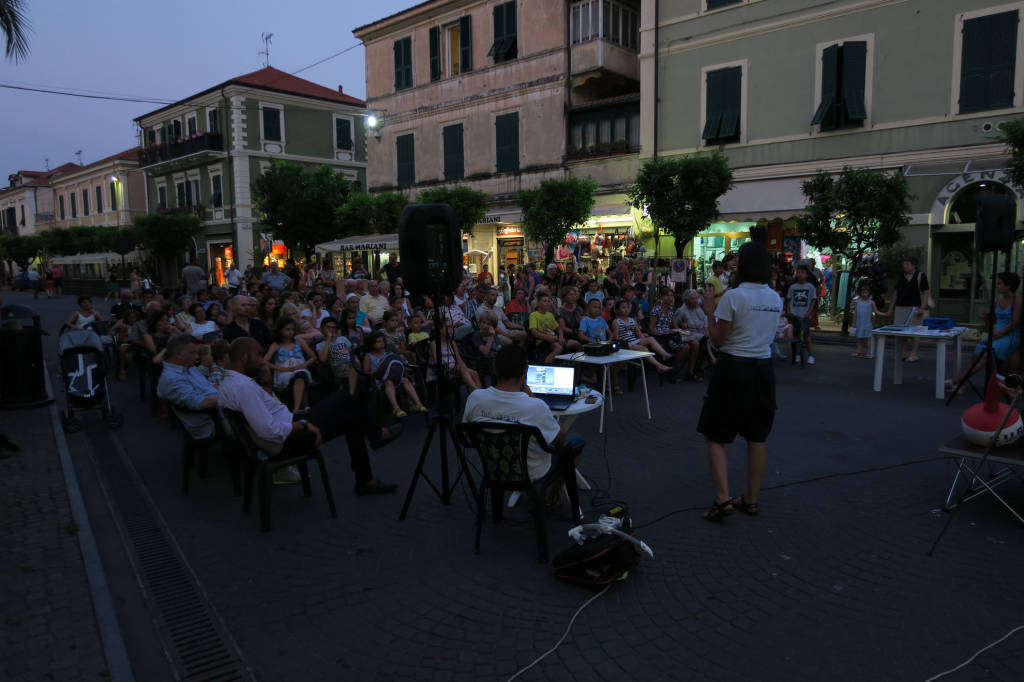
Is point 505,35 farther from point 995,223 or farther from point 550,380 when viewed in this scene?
point 550,380

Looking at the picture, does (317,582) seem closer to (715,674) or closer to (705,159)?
(715,674)

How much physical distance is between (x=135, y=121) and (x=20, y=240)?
48.1 feet

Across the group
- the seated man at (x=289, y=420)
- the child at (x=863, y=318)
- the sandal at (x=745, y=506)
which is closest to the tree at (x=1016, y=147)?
the child at (x=863, y=318)

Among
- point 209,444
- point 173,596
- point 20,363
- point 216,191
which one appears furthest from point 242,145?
point 173,596

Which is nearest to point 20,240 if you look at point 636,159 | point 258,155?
point 258,155

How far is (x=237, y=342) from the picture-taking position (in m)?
4.75

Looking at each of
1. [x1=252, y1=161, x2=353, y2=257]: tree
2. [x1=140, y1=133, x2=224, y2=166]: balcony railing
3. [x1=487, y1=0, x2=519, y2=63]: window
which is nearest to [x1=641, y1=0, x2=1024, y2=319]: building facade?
[x1=487, y1=0, x2=519, y2=63]: window

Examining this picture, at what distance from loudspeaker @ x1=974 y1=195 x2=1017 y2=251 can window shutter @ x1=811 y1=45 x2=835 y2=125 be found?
11090 mm

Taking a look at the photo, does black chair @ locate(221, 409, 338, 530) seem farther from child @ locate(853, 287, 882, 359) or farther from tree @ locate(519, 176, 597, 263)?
tree @ locate(519, 176, 597, 263)

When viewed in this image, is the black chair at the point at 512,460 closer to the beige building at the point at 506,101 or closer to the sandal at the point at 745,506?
the sandal at the point at 745,506

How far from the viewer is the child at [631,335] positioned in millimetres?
9383

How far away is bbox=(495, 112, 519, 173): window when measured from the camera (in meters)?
22.4

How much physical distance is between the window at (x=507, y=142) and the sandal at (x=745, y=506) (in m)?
19.2

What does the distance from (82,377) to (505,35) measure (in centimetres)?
1907
